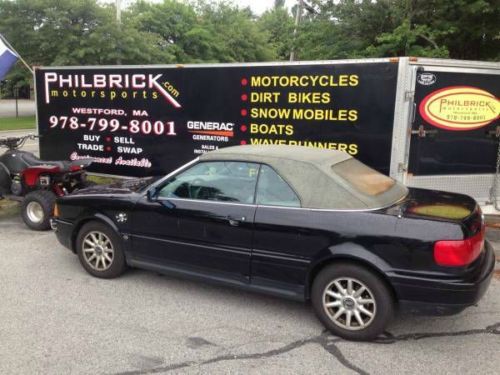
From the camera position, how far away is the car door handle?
4227 mm

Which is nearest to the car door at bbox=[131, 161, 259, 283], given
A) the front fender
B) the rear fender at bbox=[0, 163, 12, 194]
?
the front fender

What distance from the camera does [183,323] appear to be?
418 centimetres

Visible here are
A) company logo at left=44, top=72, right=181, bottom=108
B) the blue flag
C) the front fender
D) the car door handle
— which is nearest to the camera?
the car door handle

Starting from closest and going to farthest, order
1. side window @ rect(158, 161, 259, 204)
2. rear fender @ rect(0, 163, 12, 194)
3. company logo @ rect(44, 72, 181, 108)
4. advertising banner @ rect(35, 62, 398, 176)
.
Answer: side window @ rect(158, 161, 259, 204), advertising banner @ rect(35, 62, 398, 176), rear fender @ rect(0, 163, 12, 194), company logo @ rect(44, 72, 181, 108)

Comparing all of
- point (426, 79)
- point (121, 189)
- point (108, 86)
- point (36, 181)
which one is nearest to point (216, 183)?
point (121, 189)

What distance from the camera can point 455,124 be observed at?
6.22 m

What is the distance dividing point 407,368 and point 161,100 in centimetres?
565

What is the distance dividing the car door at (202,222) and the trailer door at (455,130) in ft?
8.72

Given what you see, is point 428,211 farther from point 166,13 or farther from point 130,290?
point 166,13

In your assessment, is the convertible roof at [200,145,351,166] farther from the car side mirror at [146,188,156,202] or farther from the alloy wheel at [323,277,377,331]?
the alloy wheel at [323,277,377,331]

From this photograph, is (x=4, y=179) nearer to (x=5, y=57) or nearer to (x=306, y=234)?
(x=5, y=57)

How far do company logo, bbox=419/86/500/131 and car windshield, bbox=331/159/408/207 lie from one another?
1.80m

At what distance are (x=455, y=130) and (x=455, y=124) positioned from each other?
74 mm

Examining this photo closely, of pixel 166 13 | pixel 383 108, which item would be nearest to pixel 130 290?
pixel 383 108
